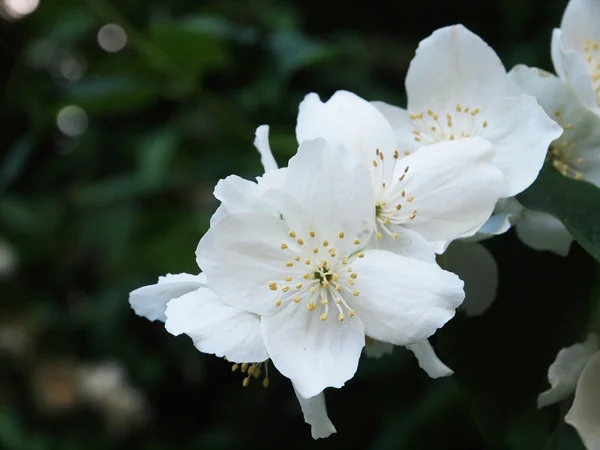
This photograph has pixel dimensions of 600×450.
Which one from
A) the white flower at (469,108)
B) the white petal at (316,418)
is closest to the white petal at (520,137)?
the white flower at (469,108)

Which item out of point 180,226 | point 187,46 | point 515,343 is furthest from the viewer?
point 180,226

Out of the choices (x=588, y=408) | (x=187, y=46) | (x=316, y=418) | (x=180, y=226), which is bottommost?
(x=180, y=226)

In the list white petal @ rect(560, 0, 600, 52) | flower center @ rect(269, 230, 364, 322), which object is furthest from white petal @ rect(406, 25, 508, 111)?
flower center @ rect(269, 230, 364, 322)

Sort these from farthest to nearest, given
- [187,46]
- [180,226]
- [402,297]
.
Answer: [180,226], [187,46], [402,297]

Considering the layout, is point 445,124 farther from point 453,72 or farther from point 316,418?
point 316,418

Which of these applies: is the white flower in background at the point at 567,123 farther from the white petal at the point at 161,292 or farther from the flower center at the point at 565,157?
the white petal at the point at 161,292

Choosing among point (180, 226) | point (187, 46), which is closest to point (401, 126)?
point (187, 46)

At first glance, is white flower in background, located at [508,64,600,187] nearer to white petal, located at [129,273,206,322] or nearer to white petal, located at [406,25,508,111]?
white petal, located at [406,25,508,111]

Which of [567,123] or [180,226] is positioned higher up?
[567,123]
